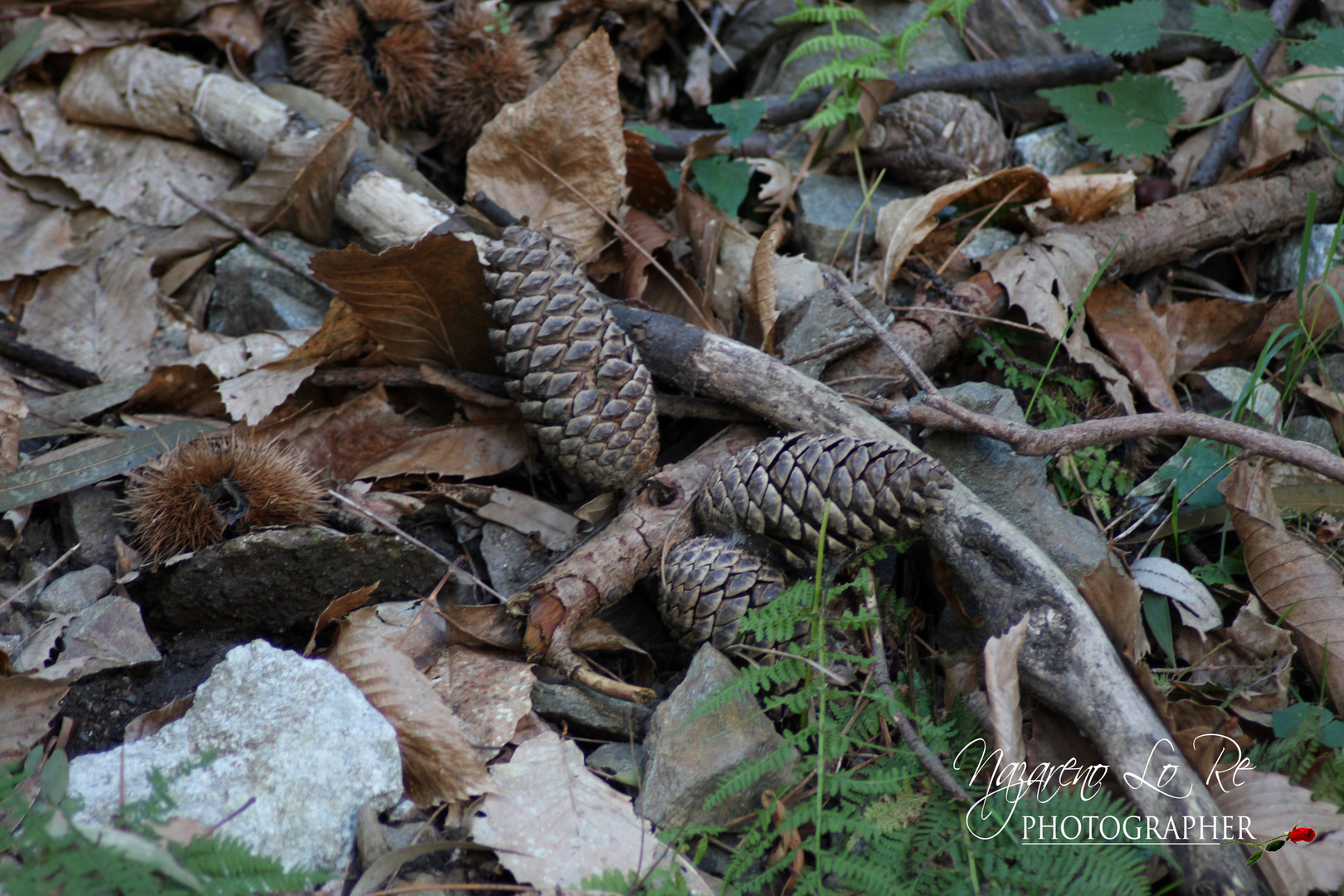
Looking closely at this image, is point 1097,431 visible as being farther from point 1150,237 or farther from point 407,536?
point 407,536

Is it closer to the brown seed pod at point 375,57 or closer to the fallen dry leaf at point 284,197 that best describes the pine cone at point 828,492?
the fallen dry leaf at point 284,197

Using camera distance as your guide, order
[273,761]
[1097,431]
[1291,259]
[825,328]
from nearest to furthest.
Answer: [273,761]
[1097,431]
[825,328]
[1291,259]

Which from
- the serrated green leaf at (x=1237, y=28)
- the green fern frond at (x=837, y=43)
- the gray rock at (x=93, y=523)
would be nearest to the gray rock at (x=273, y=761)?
the gray rock at (x=93, y=523)

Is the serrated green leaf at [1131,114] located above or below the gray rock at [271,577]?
above

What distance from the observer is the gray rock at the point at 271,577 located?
182 centimetres

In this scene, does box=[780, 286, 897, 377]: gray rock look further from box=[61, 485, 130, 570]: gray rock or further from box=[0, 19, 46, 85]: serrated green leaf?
box=[0, 19, 46, 85]: serrated green leaf

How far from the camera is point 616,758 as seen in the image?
175 centimetres

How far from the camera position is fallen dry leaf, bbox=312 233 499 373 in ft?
6.72

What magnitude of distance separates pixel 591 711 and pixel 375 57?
259 centimetres

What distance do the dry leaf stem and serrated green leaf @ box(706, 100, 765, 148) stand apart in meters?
1.06

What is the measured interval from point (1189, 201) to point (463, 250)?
2522 mm

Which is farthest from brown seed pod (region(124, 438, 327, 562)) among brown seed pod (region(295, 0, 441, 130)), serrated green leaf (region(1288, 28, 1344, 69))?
serrated green leaf (region(1288, 28, 1344, 69))

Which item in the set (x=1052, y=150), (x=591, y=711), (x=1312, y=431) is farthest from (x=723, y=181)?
(x=1312, y=431)

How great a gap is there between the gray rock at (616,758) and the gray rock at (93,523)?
4.27 feet
